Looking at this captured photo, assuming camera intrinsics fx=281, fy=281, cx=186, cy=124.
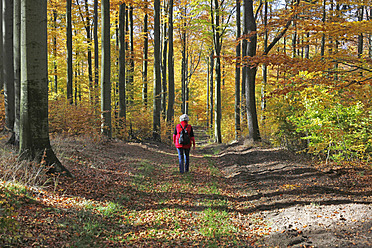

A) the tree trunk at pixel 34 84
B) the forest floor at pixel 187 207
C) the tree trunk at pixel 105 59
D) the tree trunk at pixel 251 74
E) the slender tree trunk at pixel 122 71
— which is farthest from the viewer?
the slender tree trunk at pixel 122 71

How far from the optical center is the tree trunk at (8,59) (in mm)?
9859

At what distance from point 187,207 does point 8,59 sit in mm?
8572

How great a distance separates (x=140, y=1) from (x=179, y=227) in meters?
18.3

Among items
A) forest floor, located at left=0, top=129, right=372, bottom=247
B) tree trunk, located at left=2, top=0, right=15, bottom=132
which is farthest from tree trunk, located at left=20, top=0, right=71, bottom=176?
tree trunk, located at left=2, top=0, right=15, bottom=132

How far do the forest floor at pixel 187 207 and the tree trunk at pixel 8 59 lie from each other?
279cm

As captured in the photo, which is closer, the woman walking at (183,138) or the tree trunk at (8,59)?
the woman walking at (183,138)

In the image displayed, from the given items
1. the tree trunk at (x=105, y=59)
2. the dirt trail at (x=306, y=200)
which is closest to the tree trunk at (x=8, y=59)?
the tree trunk at (x=105, y=59)

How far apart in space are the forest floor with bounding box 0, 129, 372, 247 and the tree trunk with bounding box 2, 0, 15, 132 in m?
2.79

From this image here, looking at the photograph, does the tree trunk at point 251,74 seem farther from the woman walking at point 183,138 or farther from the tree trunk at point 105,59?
the tree trunk at point 105,59

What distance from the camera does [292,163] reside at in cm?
968

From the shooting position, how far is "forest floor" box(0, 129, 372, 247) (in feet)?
14.0

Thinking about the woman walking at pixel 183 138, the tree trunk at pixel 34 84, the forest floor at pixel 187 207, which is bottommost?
the forest floor at pixel 187 207

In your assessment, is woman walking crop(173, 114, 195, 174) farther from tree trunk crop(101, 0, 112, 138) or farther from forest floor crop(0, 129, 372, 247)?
tree trunk crop(101, 0, 112, 138)

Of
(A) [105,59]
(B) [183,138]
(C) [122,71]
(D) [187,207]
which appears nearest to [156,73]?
(C) [122,71]
